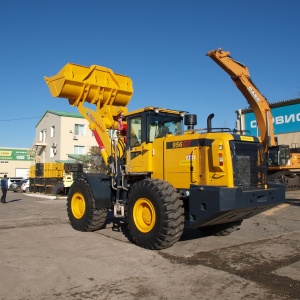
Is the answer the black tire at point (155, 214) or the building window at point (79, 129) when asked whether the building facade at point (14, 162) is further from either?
the black tire at point (155, 214)

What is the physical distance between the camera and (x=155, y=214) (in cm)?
732

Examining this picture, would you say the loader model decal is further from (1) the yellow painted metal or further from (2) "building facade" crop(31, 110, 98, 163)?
(2) "building facade" crop(31, 110, 98, 163)

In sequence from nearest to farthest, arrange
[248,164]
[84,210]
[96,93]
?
1. [248,164]
2. [84,210]
3. [96,93]

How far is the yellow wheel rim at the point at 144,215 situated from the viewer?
7.51 m

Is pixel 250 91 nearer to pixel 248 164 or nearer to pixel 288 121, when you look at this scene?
pixel 248 164

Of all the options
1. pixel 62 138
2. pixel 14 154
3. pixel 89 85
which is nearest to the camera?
pixel 89 85

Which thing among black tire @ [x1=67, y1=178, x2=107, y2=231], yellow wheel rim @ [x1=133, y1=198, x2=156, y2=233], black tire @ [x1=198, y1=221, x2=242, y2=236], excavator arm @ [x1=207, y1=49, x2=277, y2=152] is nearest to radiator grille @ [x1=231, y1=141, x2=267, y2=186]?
black tire @ [x1=198, y1=221, x2=242, y2=236]

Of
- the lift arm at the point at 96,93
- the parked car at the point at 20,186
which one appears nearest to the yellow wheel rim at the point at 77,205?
the lift arm at the point at 96,93

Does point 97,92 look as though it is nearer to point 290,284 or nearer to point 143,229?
point 143,229

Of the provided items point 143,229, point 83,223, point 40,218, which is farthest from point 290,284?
point 40,218

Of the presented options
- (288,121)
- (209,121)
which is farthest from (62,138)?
(209,121)

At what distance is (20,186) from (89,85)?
26653mm

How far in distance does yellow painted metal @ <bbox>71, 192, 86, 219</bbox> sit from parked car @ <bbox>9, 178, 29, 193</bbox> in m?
23.7

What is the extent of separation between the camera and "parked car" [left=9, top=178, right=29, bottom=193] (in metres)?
32.2
